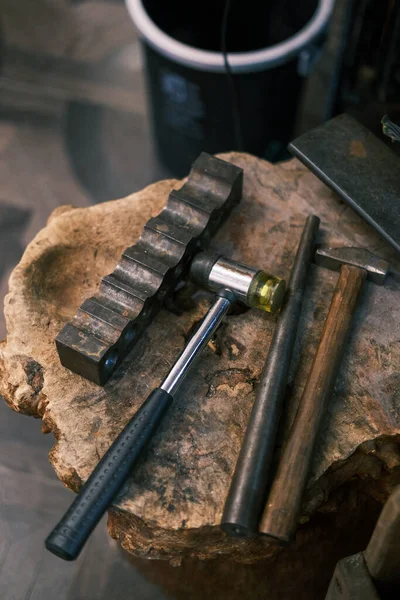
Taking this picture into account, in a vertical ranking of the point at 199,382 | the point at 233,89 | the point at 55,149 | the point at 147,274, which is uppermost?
the point at 233,89

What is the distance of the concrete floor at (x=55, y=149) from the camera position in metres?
1.55

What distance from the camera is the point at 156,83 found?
76.2 inches

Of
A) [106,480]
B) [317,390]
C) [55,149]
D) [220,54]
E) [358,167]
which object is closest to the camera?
[106,480]

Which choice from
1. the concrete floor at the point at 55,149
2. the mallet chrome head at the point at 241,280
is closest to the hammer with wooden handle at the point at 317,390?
the mallet chrome head at the point at 241,280

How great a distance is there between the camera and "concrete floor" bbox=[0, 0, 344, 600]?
61.1 inches

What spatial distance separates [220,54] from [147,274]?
2.65 ft

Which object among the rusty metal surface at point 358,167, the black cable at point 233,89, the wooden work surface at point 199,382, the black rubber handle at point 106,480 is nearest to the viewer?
the black rubber handle at point 106,480

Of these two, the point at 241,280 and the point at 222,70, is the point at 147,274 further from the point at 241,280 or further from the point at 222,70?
the point at 222,70

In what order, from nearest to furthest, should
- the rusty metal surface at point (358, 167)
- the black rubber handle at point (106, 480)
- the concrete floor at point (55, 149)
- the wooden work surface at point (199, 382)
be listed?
the black rubber handle at point (106, 480)
the wooden work surface at point (199, 382)
the rusty metal surface at point (358, 167)
the concrete floor at point (55, 149)

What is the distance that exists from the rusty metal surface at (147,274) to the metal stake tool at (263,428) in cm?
21

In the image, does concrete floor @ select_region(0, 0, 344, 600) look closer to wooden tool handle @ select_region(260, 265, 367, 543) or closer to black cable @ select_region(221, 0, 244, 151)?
black cable @ select_region(221, 0, 244, 151)

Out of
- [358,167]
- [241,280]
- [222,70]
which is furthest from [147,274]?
[222,70]

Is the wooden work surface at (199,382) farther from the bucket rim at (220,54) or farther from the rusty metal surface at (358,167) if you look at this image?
the bucket rim at (220,54)

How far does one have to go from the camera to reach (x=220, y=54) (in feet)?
5.74
